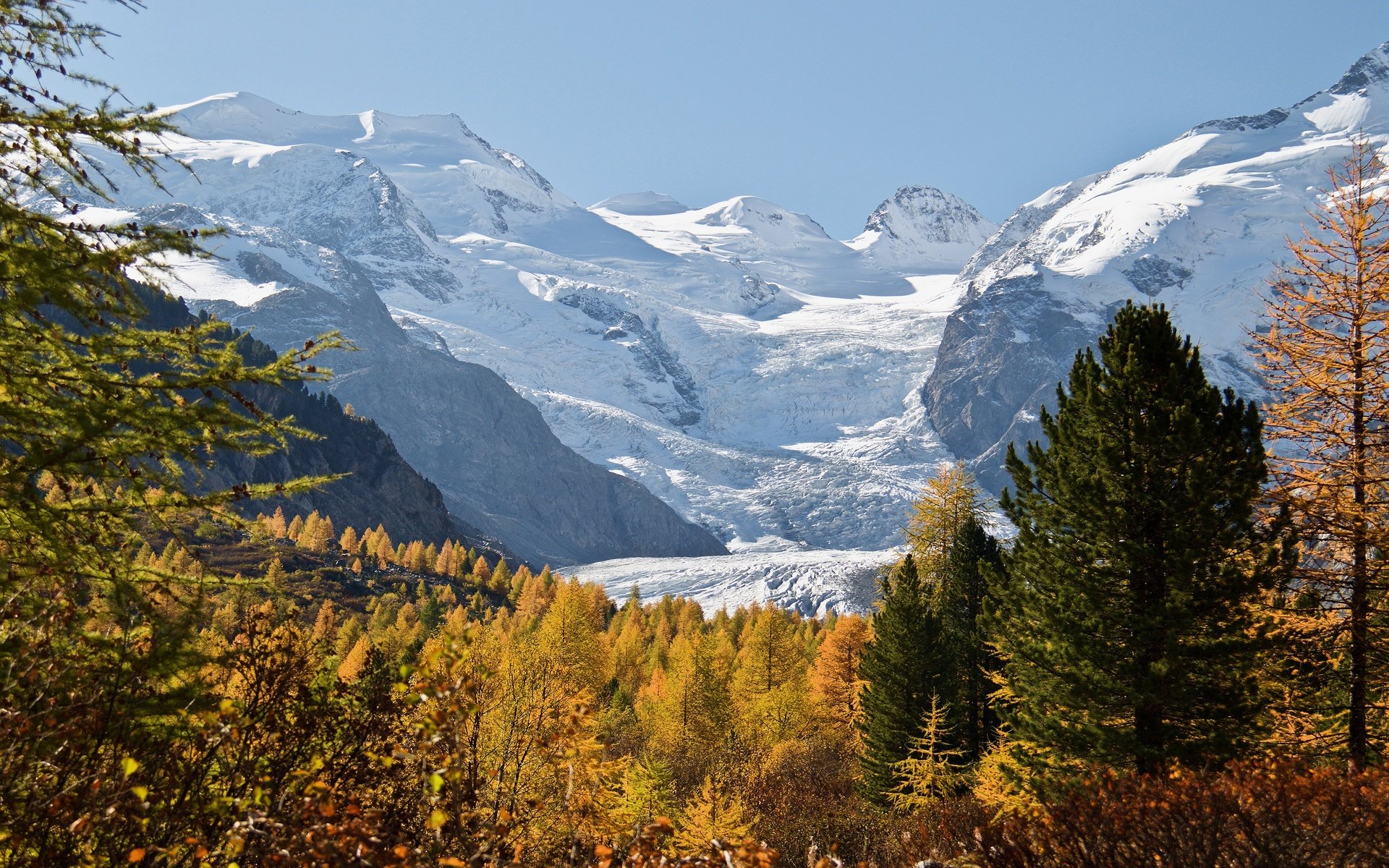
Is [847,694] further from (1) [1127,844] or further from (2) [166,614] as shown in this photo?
(2) [166,614]

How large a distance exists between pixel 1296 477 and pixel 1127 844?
779cm

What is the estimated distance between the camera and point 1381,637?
1273 cm

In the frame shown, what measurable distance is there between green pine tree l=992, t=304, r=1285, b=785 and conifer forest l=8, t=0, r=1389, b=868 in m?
0.05

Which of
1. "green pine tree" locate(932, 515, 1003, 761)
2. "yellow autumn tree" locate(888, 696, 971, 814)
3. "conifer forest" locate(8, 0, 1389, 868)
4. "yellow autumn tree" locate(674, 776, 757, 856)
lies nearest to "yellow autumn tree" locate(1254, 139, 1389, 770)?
"conifer forest" locate(8, 0, 1389, 868)

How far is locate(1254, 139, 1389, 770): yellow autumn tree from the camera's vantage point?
1264 cm

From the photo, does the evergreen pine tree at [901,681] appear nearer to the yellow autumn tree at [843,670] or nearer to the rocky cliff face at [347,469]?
the yellow autumn tree at [843,670]

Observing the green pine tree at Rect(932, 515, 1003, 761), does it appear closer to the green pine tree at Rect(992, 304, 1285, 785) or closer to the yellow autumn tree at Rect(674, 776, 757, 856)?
the yellow autumn tree at Rect(674, 776, 757, 856)

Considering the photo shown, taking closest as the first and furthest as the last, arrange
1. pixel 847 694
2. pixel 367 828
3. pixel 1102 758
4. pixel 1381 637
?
pixel 367 828
pixel 1381 637
pixel 1102 758
pixel 847 694

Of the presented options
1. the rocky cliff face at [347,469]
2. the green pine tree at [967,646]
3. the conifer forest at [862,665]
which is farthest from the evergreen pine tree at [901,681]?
the rocky cliff face at [347,469]

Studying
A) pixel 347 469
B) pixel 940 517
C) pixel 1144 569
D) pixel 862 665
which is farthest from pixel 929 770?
pixel 347 469

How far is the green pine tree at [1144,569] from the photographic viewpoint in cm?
1410

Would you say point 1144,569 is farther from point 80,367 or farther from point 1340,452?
point 80,367

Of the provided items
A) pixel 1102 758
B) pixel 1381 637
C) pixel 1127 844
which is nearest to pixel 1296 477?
pixel 1381 637

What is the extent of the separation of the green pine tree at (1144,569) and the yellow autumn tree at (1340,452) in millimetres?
700
